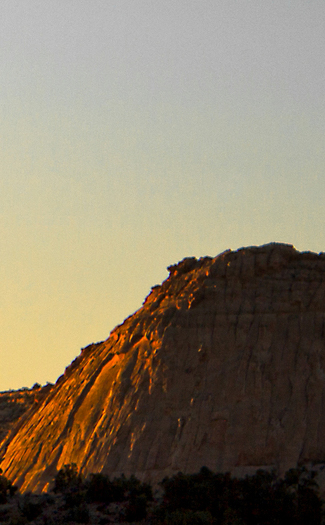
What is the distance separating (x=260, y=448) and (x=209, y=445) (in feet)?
8.58

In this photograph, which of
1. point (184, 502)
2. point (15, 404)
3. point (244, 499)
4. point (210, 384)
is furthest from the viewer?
point (15, 404)

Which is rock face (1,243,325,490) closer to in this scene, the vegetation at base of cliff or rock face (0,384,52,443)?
the vegetation at base of cliff

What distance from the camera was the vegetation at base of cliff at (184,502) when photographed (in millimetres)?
45062

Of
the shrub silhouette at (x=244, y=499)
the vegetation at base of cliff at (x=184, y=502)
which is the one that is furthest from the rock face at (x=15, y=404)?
the shrub silhouette at (x=244, y=499)

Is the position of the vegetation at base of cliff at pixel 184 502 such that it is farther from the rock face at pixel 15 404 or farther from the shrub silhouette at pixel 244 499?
the rock face at pixel 15 404

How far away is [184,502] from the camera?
46.8m

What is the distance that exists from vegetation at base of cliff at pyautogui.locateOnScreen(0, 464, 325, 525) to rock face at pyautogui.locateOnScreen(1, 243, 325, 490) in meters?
2.04

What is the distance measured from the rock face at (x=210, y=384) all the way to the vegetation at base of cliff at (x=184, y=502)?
204 centimetres

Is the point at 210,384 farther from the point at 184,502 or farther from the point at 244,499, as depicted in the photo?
the point at 244,499

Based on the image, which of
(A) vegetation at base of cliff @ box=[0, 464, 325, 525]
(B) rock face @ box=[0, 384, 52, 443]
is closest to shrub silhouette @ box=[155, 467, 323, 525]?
(A) vegetation at base of cliff @ box=[0, 464, 325, 525]

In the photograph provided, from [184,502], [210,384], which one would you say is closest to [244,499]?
[184,502]

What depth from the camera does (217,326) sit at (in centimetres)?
5581

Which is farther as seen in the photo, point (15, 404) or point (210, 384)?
point (15, 404)

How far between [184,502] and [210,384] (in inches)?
335
